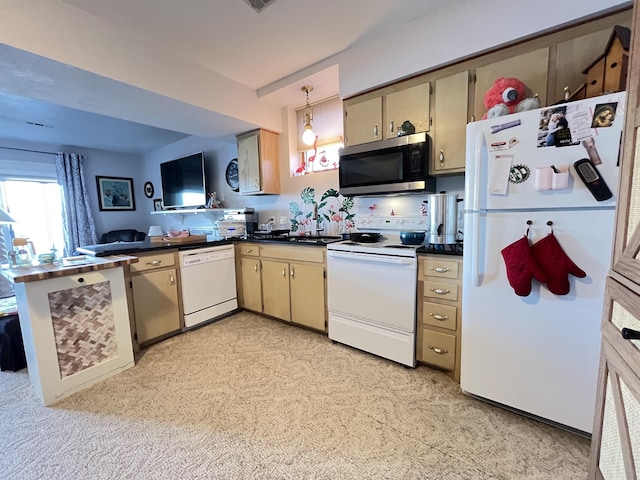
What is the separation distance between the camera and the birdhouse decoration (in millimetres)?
1254

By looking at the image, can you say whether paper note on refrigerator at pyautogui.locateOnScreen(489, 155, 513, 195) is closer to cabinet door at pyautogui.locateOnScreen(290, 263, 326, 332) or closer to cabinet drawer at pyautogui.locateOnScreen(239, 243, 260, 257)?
cabinet door at pyautogui.locateOnScreen(290, 263, 326, 332)

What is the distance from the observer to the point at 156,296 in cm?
242

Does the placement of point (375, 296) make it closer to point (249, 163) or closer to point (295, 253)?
point (295, 253)

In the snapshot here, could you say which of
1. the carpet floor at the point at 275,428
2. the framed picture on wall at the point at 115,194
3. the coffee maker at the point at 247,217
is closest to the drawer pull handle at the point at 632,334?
the carpet floor at the point at 275,428

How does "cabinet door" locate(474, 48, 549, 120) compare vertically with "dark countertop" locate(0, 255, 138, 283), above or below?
above

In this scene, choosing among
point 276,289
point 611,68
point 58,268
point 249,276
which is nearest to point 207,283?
point 249,276

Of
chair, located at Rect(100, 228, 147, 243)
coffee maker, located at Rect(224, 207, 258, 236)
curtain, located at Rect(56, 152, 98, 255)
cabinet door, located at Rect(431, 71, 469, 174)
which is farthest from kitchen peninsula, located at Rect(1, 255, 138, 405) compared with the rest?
curtain, located at Rect(56, 152, 98, 255)

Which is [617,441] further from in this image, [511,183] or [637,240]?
[511,183]

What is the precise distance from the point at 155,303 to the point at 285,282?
120 cm

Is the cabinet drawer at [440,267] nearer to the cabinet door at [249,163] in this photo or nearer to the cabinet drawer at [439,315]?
the cabinet drawer at [439,315]

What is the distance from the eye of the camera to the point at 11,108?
10.2ft

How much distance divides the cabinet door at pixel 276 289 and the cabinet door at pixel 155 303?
870mm

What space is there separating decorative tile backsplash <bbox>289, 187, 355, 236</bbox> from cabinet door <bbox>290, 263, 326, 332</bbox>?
2.16ft

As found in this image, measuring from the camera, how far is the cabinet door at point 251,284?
2986 millimetres
